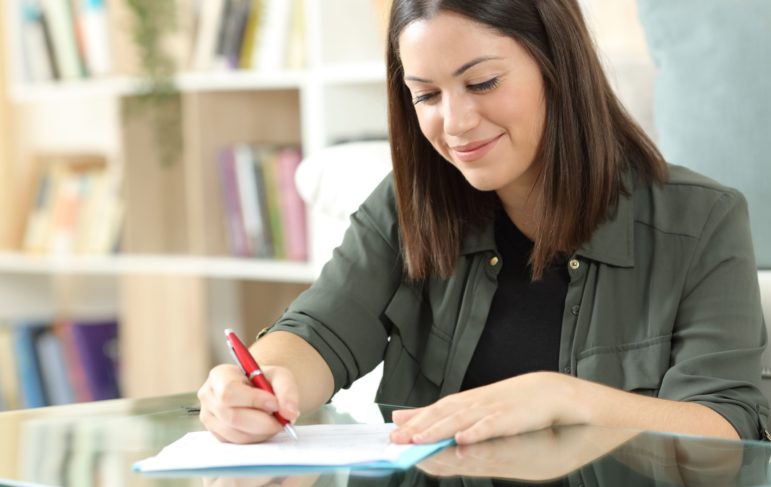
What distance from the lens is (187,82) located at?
3.10 meters

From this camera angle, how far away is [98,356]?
3.55m

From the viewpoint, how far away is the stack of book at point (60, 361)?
354 cm

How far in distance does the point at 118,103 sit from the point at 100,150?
0.52 metres

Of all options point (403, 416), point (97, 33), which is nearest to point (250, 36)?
point (97, 33)

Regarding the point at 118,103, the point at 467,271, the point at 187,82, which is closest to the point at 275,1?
the point at 187,82

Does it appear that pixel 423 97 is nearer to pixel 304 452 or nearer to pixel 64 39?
pixel 304 452

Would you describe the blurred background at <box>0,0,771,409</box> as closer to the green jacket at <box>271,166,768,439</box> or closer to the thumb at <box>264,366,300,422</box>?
the green jacket at <box>271,166,768,439</box>

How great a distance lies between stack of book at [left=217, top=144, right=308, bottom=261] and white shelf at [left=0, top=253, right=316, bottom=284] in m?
0.04

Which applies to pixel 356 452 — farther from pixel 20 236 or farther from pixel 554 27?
pixel 20 236

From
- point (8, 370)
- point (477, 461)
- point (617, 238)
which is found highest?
point (617, 238)

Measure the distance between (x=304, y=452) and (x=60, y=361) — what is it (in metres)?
2.67

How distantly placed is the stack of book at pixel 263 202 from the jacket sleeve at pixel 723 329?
1.65 meters

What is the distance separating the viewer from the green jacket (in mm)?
1343

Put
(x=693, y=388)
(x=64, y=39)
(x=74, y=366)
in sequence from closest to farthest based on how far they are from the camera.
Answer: (x=693, y=388) < (x=64, y=39) < (x=74, y=366)
